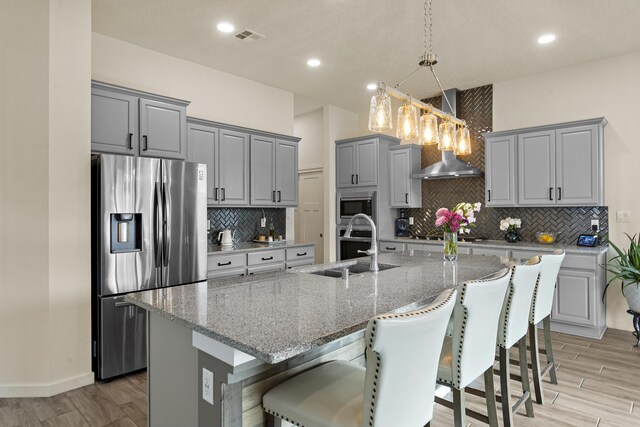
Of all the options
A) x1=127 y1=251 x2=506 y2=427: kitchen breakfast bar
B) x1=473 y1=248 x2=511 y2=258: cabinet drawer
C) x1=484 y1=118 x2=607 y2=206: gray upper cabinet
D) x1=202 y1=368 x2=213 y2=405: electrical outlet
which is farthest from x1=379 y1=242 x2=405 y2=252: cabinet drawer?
x1=202 y1=368 x2=213 y2=405: electrical outlet

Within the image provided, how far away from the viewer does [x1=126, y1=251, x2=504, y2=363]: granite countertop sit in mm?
1239

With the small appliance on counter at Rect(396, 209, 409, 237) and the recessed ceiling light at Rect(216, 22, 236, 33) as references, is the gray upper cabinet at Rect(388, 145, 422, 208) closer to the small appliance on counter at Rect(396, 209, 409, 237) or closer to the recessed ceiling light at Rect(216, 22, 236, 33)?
the small appliance on counter at Rect(396, 209, 409, 237)

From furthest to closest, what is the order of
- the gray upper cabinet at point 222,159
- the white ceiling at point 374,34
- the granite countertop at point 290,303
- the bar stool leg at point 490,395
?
1. the gray upper cabinet at point 222,159
2. the white ceiling at point 374,34
3. the bar stool leg at point 490,395
4. the granite countertop at point 290,303

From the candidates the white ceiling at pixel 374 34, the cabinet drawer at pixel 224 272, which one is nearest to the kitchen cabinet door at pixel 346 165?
the white ceiling at pixel 374 34

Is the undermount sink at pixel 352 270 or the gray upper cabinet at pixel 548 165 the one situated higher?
the gray upper cabinet at pixel 548 165

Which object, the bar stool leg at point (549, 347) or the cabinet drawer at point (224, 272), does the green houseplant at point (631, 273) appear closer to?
the bar stool leg at point (549, 347)

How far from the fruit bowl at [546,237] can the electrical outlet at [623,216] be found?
629 millimetres

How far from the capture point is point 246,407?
1425 millimetres

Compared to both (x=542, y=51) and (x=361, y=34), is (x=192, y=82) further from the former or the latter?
(x=542, y=51)

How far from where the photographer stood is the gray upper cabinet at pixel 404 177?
5566 mm

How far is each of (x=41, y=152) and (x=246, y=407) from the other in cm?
248

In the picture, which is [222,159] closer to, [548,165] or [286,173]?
[286,173]

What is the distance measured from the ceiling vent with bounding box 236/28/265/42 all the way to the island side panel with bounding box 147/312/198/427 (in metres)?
2.84

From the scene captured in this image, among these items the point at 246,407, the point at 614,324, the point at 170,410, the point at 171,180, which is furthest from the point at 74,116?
the point at 614,324
